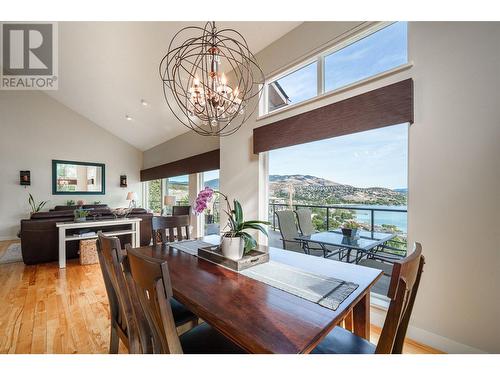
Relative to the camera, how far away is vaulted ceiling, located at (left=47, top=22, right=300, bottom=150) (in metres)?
3.13

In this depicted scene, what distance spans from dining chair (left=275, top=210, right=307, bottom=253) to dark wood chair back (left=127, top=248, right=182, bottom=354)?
2.16 metres

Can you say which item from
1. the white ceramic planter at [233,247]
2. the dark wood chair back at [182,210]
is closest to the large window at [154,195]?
the dark wood chair back at [182,210]

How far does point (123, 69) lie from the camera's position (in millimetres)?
4223

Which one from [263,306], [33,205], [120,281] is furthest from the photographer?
[33,205]

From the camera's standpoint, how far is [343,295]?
40.9 inches

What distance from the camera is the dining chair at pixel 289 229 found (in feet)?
9.68

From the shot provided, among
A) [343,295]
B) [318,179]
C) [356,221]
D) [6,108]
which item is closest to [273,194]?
[318,179]

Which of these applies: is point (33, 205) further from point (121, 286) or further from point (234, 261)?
point (234, 261)

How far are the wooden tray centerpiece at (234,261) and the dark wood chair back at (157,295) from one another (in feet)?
1.77

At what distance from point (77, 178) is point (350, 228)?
8.06 metres

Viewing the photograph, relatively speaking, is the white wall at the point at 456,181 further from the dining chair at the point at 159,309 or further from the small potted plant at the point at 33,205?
the small potted plant at the point at 33,205

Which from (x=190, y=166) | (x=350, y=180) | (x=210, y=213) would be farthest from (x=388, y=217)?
(x=190, y=166)

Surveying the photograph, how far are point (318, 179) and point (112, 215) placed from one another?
4281 millimetres

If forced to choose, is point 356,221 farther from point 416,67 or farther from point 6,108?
point 6,108
